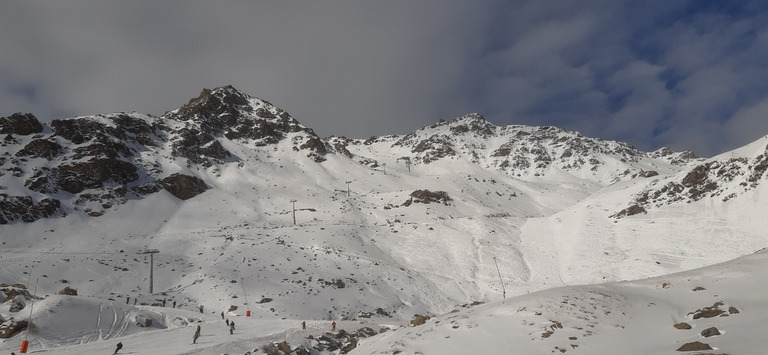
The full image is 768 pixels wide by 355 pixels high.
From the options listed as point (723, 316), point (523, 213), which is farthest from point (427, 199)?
point (723, 316)

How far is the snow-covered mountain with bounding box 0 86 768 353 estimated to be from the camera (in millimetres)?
40438

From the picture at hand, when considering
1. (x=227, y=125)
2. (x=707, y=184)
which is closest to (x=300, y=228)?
(x=707, y=184)

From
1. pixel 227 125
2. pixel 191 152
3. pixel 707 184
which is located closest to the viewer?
pixel 707 184

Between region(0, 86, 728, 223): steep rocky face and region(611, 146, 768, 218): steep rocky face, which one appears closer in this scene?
region(611, 146, 768, 218): steep rocky face

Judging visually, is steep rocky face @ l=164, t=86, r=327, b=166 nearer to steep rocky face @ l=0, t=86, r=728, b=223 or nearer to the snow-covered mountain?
steep rocky face @ l=0, t=86, r=728, b=223

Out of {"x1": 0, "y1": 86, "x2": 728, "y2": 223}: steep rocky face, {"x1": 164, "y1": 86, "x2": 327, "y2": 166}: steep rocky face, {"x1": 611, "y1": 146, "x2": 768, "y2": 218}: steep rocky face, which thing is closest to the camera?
{"x1": 611, "y1": 146, "x2": 768, "y2": 218}: steep rocky face

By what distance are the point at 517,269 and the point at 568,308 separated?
36588mm

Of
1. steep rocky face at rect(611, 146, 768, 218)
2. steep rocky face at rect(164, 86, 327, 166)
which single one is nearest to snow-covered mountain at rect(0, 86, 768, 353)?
steep rocky face at rect(611, 146, 768, 218)

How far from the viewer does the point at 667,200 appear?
53781 millimetres

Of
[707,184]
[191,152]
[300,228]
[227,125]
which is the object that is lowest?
[300,228]

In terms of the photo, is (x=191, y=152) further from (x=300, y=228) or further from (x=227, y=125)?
(x=300, y=228)

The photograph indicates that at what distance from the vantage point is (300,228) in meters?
64.2

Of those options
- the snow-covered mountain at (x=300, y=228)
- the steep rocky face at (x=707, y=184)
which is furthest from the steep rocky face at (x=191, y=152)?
the snow-covered mountain at (x=300, y=228)

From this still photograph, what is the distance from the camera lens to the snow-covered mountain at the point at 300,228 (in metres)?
40.4
